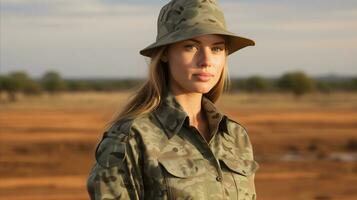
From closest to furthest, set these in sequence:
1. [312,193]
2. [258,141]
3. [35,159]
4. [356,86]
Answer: [312,193]
[35,159]
[258,141]
[356,86]

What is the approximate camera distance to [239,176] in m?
2.50

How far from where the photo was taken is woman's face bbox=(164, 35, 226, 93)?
2.46 meters

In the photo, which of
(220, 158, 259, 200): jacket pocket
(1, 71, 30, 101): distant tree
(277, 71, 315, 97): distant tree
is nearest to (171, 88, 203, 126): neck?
(220, 158, 259, 200): jacket pocket

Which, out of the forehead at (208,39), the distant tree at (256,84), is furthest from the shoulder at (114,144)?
the distant tree at (256,84)

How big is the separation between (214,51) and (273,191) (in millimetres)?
12371

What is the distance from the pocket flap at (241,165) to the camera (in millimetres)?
2469

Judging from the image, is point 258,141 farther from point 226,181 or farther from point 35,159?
point 226,181

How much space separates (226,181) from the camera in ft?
7.97

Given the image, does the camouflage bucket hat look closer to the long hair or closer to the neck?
the long hair

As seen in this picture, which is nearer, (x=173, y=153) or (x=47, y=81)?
(x=173, y=153)

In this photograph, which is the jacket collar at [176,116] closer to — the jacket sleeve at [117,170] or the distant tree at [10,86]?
the jacket sleeve at [117,170]

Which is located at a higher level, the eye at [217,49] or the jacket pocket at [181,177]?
the eye at [217,49]

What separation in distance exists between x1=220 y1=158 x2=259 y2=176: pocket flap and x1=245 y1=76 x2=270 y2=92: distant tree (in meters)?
85.3

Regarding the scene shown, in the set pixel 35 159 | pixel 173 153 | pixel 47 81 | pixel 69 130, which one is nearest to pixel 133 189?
pixel 173 153
